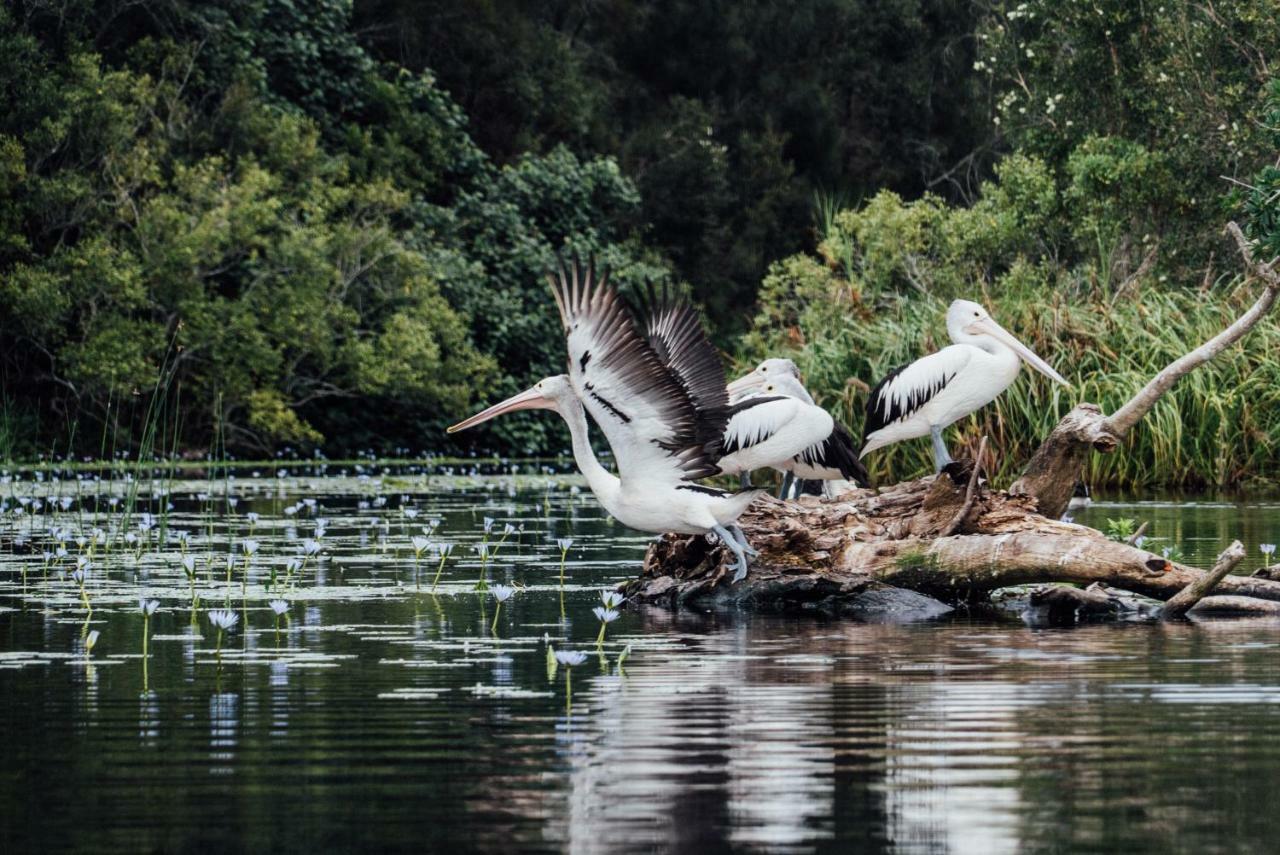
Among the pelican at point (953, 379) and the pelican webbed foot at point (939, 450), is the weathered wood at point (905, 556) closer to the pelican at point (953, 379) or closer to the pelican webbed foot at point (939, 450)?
the pelican webbed foot at point (939, 450)

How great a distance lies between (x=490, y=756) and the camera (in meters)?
6.54

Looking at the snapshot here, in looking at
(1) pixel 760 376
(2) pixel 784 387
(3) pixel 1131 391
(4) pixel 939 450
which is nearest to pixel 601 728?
(4) pixel 939 450

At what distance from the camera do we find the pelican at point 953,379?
14.1m

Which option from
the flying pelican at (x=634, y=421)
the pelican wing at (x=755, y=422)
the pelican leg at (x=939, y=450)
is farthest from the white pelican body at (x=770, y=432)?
the pelican leg at (x=939, y=450)

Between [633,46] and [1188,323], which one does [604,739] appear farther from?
[633,46]

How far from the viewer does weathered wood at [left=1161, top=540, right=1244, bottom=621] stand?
10195 millimetres

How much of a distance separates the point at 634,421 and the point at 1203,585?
301cm

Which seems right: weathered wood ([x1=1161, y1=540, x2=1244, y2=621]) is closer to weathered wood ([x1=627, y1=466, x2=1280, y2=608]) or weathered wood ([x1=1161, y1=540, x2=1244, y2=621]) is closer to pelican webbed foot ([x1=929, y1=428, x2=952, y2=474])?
weathered wood ([x1=627, y1=466, x2=1280, y2=608])

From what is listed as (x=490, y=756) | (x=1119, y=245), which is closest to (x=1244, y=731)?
(x=490, y=756)

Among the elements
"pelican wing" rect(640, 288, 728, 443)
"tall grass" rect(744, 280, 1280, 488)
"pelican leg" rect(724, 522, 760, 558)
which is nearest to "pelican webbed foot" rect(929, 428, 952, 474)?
"pelican wing" rect(640, 288, 728, 443)

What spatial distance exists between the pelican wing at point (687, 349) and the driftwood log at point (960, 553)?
2.57ft

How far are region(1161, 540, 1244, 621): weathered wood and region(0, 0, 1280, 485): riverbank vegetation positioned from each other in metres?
4.89

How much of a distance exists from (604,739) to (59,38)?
29295 mm

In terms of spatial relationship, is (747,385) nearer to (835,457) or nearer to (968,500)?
(835,457)
